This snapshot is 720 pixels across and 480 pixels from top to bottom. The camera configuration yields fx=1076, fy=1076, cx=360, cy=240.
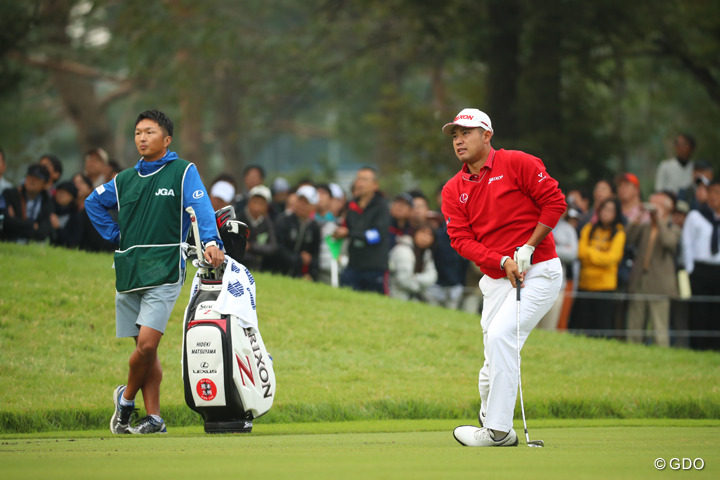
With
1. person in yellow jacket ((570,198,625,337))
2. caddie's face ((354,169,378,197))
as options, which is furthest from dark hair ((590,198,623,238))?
caddie's face ((354,169,378,197))

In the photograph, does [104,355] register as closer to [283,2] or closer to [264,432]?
[264,432]

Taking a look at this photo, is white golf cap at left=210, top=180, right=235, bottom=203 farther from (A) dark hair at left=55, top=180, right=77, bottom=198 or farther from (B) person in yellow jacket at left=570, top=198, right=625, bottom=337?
(B) person in yellow jacket at left=570, top=198, right=625, bottom=337

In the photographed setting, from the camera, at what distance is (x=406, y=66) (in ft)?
146

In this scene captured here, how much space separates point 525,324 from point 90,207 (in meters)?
3.60

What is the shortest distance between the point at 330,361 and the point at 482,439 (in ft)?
17.5

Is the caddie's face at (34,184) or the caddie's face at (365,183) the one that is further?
the caddie's face at (365,183)

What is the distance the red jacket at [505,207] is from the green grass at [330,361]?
3.41 m

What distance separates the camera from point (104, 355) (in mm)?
12031

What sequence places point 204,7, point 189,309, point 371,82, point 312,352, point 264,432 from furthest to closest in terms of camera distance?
1. point 371,82
2. point 204,7
3. point 312,352
4. point 264,432
5. point 189,309

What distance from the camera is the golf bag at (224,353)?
816 cm

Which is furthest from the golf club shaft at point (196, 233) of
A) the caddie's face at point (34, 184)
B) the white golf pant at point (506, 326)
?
the caddie's face at point (34, 184)

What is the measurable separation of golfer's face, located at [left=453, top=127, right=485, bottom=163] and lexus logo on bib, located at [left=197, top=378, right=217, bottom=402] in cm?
253

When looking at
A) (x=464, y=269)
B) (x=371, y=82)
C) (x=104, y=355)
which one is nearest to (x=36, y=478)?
(x=104, y=355)

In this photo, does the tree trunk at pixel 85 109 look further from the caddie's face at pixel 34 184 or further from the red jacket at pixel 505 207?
the red jacket at pixel 505 207
